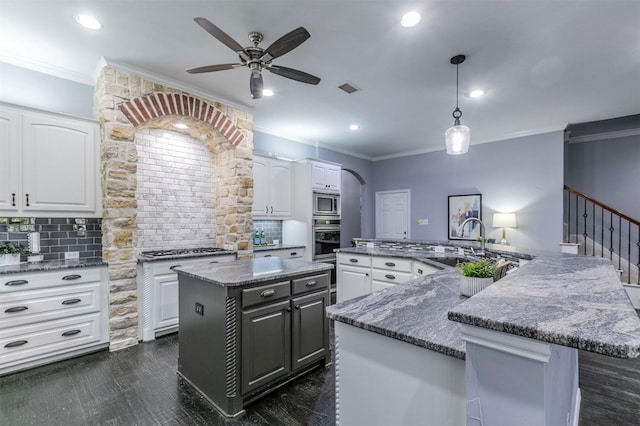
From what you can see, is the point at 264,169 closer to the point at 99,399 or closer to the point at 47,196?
the point at 47,196

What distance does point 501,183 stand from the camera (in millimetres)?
5695

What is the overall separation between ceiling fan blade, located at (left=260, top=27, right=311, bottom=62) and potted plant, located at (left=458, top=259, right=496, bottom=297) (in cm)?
180

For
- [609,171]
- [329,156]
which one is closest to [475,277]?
[329,156]

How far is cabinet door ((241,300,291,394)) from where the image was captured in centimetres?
206

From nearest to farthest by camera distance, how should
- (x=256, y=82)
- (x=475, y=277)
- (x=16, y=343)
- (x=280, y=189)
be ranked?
1. (x=475, y=277)
2. (x=256, y=82)
3. (x=16, y=343)
4. (x=280, y=189)

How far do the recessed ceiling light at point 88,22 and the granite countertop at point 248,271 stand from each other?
7.00 feet

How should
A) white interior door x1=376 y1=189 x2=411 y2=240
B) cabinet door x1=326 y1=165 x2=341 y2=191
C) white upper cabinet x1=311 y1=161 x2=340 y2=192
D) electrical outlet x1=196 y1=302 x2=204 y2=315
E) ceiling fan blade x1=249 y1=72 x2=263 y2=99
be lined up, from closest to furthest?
electrical outlet x1=196 y1=302 x2=204 y2=315 < ceiling fan blade x1=249 y1=72 x2=263 y2=99 < white upper cabinet x1=311 y1=161 x2=340 y2=192 < cabinet door x1=326 y1=165 x2=341 y2=191 < white interior door x1=376 y1=189 x2=411 y2=240

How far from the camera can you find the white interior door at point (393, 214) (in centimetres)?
700

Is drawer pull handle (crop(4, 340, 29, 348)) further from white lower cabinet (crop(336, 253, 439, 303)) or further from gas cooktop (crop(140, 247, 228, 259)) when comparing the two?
white lower cabinet (crop(336, 253, 439, 303))

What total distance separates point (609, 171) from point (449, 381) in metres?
6.48

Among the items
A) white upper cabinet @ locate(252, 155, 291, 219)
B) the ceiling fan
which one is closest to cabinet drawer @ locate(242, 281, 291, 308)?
the ceiling fan

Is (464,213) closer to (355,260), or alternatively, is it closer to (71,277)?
(355,260)

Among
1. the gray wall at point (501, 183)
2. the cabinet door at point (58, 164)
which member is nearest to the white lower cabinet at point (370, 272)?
the cabinet door at point (58, 164)

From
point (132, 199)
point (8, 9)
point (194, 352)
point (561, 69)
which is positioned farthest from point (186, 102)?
point (561, 69)
